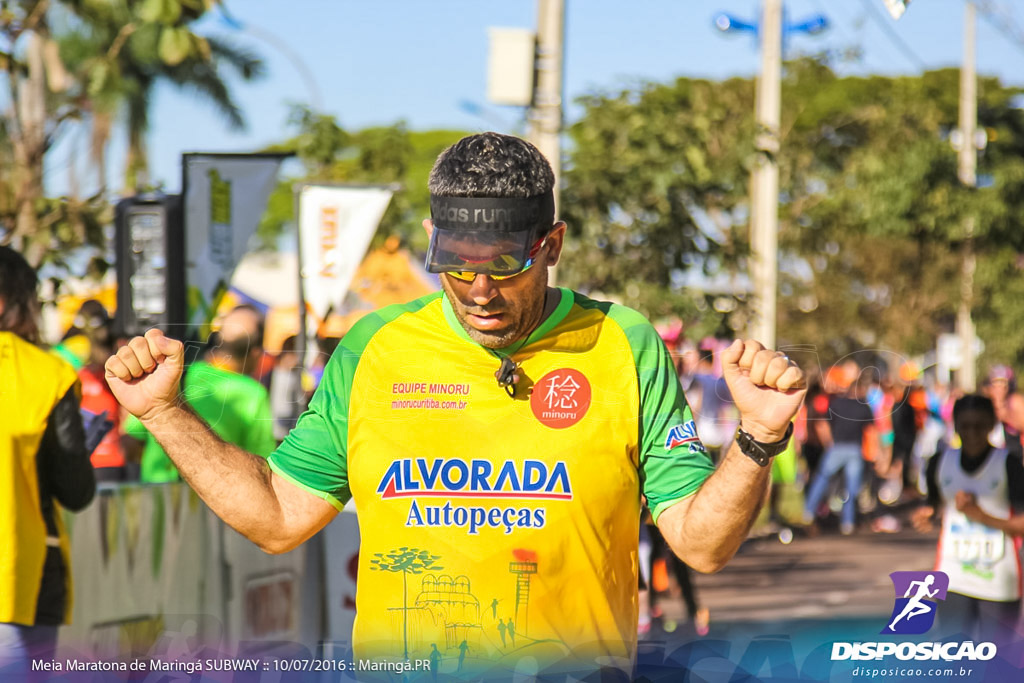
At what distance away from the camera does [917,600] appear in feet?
9.41

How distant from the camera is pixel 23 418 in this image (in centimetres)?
388

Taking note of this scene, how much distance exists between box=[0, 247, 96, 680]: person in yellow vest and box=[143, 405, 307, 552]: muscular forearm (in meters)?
1.31

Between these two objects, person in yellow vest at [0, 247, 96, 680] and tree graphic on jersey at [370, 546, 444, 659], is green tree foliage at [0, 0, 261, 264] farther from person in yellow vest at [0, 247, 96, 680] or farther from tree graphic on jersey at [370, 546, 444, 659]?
tree graphic on jersey at [370, 546, 444, 659]

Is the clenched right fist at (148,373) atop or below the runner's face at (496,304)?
below

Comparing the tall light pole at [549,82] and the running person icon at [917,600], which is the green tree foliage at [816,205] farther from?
the running person icon at [917,600]

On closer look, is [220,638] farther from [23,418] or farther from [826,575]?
[826,575]

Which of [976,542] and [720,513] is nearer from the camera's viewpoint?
[720,513]

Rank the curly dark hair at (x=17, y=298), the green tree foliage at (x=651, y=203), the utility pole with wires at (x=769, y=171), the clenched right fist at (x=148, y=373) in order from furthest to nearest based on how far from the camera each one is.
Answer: the utility pole with wires at (x=769, y=171) → the green tree foliage at (x=651, y=203) → the curly dark hair at (x=17, y=298) → the clenched right fist at (x=148, y=373)

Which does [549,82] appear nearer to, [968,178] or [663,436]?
[663,436]

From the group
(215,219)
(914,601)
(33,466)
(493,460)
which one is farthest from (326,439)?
(215,219)

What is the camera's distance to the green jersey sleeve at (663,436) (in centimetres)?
256

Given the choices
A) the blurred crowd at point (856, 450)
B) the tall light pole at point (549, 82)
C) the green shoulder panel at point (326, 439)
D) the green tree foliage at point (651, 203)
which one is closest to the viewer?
the green shoulder panel at point (326, 439)

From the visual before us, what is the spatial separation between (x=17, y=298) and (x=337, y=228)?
443 cm

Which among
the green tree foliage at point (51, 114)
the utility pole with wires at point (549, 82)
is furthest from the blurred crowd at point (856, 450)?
the green tree foliage at point (51, 114)
